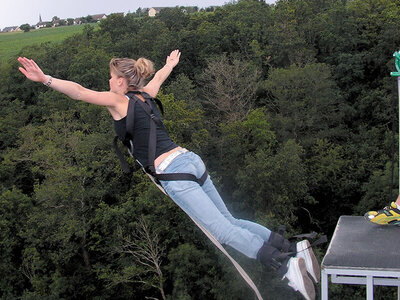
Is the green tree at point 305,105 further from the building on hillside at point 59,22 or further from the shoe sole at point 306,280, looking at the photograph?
the building on hillside at point 59,22

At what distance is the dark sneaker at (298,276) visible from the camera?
3.79m

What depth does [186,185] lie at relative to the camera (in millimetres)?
3836

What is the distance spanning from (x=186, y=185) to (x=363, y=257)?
64.3 inches

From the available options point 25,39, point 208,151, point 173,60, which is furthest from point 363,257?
point 25,39

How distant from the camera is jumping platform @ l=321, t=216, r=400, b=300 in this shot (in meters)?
3.87

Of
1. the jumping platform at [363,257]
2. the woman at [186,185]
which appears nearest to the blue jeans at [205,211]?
the woman at [186,185]

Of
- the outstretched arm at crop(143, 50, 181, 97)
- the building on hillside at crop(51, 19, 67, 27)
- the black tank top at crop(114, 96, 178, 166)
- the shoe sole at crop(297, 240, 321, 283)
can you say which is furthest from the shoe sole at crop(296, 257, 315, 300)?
the building on hillside at crop(51, 19, 67, 27)

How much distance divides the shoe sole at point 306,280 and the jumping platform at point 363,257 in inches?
6.2

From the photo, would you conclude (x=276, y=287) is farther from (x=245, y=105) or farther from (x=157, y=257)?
(x=245, y=105)

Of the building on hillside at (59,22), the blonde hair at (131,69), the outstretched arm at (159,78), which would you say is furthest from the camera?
the building on hillside at (59,22)

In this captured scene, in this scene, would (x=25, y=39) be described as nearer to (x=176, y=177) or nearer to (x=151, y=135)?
(x=151, y=135)

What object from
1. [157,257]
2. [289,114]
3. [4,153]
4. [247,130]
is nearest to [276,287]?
[157,257]

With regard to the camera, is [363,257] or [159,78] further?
[159,78]

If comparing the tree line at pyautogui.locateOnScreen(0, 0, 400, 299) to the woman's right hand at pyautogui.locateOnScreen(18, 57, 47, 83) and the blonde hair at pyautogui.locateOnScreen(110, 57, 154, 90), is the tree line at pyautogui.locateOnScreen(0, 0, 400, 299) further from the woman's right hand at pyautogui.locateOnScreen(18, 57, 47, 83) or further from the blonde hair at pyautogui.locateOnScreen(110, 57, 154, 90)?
the woman's right hand at pyautogui.locateOnScreen(18, 57, 47, 83)
